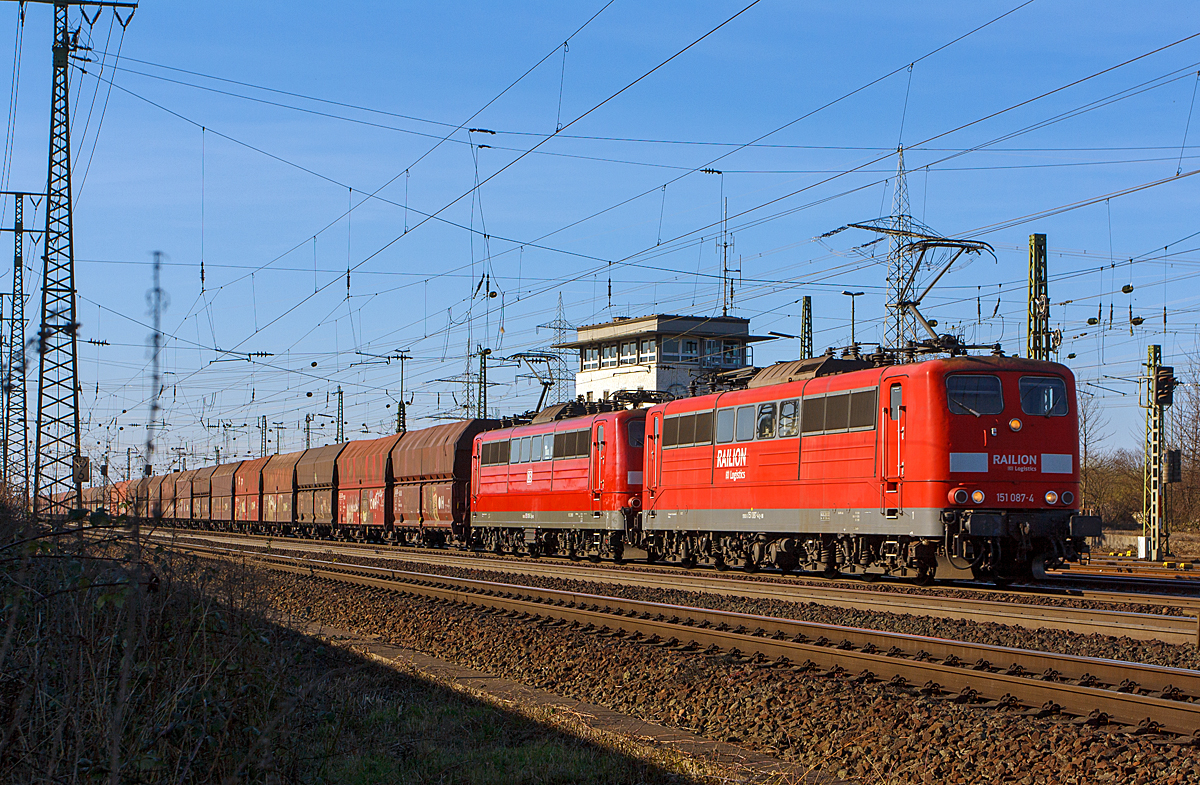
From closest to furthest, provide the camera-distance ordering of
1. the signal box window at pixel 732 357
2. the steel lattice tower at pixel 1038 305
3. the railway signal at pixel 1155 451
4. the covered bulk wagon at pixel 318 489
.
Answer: the steel lattice tower at pixel 1038 305, the railway signal at pixel 1155 451, the covered bulk wagon at pixel 318 489, the signal box window at pixel 732 357

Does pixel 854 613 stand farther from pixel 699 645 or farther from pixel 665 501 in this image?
pixel 665 501

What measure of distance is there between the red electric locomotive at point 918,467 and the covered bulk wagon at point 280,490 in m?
33.6

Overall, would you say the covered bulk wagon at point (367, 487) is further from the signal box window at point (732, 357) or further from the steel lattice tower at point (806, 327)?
the signal box window at point (732, 357)

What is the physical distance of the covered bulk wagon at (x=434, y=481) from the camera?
3484 cm

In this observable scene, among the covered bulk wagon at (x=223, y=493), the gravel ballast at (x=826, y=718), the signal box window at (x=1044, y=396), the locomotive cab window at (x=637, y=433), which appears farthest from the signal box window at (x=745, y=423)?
the covered bulk wagon at (x=223, y=493)

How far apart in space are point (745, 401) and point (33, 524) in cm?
1510

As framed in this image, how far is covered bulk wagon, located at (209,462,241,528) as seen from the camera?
56772 millimetres

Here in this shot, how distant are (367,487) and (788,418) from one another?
84.5ft

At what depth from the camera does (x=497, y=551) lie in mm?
33062

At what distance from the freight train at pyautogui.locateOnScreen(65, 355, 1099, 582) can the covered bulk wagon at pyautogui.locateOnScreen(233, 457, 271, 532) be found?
959 inches

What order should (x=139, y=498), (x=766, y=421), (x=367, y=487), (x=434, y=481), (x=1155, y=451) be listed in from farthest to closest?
(x=367, y=487) < (x=434, y=481) < (x=1155, y=451) < (x=766, y=421) < (x=139, y=498)

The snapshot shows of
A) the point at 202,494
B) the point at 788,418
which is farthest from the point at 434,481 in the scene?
the point at 202,494

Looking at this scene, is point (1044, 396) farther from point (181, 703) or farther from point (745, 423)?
point (181, 703)

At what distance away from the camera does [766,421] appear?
20.0 metres
